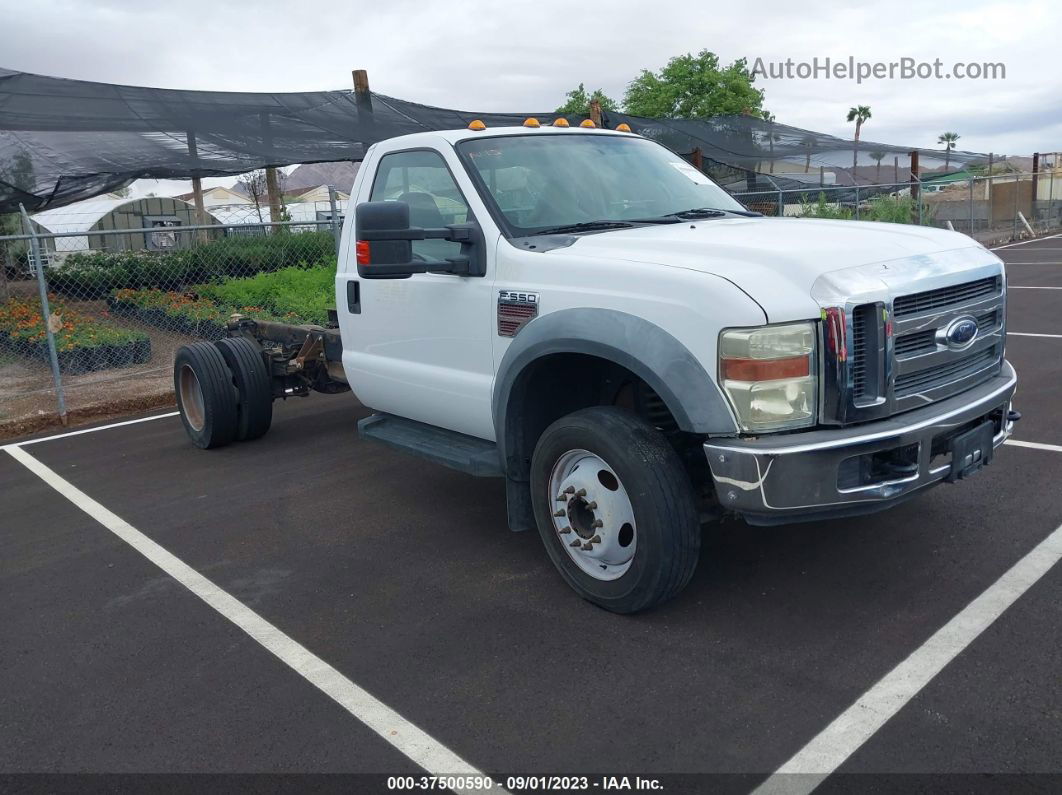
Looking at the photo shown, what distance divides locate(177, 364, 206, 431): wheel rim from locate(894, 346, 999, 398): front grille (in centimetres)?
535

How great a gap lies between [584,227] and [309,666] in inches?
92.4

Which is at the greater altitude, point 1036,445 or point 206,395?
point 206,395

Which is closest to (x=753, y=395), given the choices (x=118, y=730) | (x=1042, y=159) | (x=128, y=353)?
(x=118, y=730)

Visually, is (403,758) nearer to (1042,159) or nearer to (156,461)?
(156,461)

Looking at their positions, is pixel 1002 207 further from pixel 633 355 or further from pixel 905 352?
pixel 633 355

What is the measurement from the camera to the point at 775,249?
12.1ft

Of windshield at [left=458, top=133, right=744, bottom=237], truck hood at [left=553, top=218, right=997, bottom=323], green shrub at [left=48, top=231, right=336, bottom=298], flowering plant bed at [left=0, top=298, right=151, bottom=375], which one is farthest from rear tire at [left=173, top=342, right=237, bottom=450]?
green shrub at [left=48, top=231, right=336, bottom=298]

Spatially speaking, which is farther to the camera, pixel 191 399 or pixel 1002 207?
pixel 1002 207

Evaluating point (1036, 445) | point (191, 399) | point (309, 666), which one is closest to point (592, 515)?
point (309, 666)

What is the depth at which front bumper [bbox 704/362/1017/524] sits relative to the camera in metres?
3.43

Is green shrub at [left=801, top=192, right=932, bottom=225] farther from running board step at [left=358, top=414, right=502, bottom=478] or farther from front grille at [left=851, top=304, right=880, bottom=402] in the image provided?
front grille at [left=851, top=304, right=880, bottom=402]

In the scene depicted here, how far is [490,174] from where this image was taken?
188 inches

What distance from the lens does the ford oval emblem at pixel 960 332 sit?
3844 millimetres

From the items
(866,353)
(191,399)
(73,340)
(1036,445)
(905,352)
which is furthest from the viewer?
(73,340)
